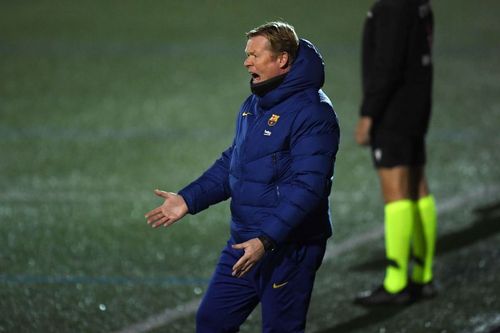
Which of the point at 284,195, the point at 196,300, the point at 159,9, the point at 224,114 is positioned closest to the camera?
the point at 284,195

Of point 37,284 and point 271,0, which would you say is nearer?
point 37,284

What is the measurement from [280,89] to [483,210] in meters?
4.18

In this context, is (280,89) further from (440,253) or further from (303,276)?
(440,253)

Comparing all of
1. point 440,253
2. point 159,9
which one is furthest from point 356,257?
point 159,9

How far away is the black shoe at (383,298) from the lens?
6.52 meters

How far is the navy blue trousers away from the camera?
186 inches

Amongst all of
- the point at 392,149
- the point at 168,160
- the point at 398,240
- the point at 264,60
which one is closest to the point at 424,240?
the point at 398,240

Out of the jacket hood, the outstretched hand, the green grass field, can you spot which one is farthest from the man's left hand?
the green grass field

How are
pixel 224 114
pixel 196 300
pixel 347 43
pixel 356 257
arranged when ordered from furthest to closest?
pixel 347 43
pixel 224 114
pixel 356 257
pixel 196 300

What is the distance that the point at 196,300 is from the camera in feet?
21.7

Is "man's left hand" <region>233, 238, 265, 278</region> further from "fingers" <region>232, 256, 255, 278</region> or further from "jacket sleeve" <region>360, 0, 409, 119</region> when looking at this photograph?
"jacket sleeve" <region>360, 0, 409, 119</region>

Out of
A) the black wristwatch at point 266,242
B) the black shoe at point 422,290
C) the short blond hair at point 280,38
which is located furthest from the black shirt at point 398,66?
the black wristwatch at point 266,242

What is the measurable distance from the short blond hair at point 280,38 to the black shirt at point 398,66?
1.80 meters

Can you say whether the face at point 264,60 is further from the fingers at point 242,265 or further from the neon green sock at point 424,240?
the neon green sock at point 424,240
